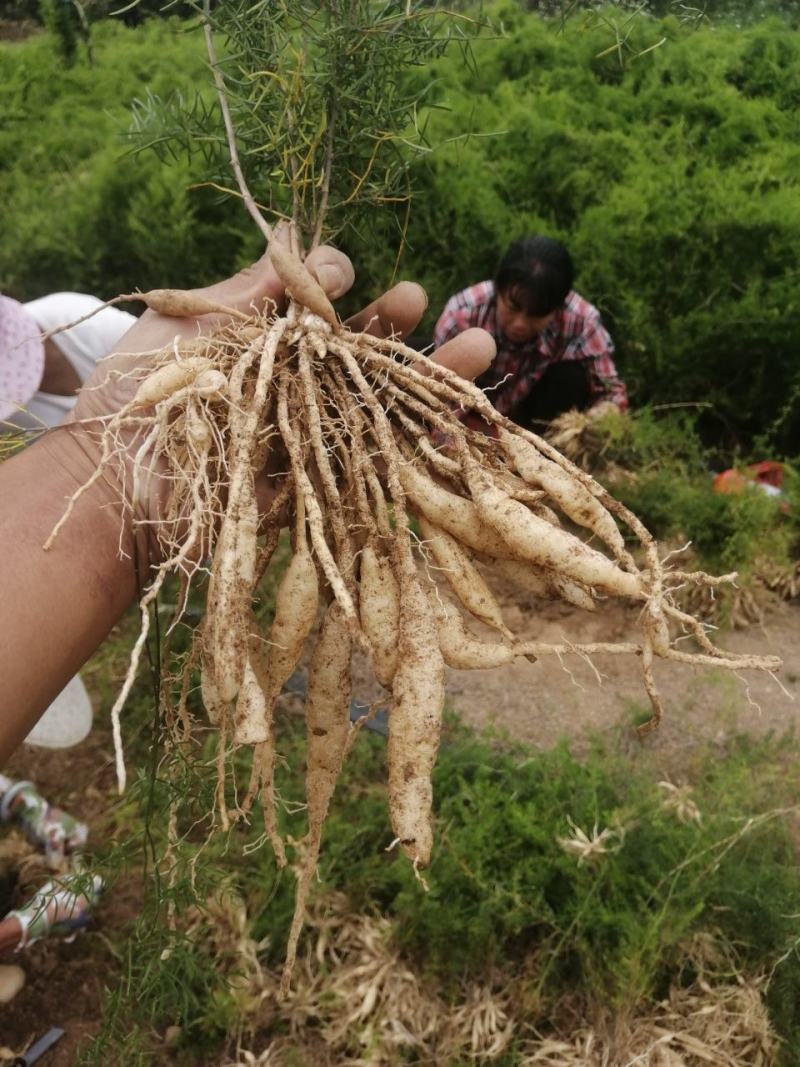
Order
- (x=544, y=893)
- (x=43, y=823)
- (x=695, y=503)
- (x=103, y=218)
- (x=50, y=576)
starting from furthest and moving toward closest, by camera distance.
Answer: (x=103, y=218)
(x=695, y=503)
(x=43, y=823)
(x=544, y=893)
(x=50, y=576)

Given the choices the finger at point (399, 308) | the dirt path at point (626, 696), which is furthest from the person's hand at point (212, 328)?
the dirt path at point (626, 696)

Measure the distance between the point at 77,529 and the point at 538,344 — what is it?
8.95 ft

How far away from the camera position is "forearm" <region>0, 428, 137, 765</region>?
1.24 m

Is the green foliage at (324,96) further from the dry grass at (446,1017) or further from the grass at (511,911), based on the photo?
the dry grass at (446,1017)

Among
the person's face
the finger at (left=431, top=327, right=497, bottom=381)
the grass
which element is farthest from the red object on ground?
the finger at (left=431, top=327, right=497, bottom=381)

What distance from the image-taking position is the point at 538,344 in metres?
3.72

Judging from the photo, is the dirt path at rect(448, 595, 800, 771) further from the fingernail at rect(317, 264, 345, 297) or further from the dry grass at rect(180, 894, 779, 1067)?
the fingernail at rect(317, 264, 345, 297)

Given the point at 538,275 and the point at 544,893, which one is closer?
the point at 544,893

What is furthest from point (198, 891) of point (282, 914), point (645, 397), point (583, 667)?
point (645, 397)

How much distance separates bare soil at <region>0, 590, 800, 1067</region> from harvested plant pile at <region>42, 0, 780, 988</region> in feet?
3.52

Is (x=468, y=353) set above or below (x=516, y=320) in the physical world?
above

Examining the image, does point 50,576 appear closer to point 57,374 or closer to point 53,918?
point 53,918

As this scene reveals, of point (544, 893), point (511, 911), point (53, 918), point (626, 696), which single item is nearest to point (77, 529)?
point (53, 918)

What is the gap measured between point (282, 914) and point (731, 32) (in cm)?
671
